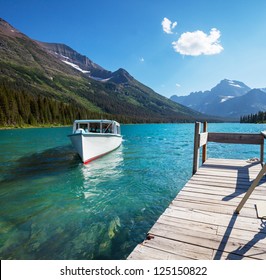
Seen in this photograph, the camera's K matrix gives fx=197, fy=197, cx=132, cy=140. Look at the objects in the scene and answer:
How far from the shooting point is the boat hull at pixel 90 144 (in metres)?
17.5

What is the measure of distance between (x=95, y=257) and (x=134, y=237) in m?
1.41

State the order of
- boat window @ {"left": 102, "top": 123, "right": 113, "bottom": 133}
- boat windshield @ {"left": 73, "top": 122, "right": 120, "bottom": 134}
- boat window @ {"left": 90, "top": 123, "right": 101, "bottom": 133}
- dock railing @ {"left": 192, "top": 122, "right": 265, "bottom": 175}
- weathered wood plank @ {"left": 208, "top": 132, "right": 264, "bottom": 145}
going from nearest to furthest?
1. dock railing @ {"left": 192, "top": 122, "right": 265, "bottom": 175}
2. weathered wood plank @ {"left": 208, "top": 132, "right": 264, "bottom": 145}
3. boat windshield @ {"left": 73, "top": 122, "right": 120, "bottom": 134}
4. boat window @ {"left": 90, "top": 123, "right": 101, "bottom": 133}
5. boat window @ {"left": 102, "top": 123, "right": 113, "bottom": 133}

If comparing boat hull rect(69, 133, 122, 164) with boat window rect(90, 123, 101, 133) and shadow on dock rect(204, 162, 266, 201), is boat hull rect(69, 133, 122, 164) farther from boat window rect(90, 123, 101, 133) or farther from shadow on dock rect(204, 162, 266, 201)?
shadow on dock rect(204, 162, 266, 201)

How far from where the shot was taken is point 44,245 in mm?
5820

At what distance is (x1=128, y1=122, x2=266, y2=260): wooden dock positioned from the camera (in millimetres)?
3299

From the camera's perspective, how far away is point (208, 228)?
4.05m

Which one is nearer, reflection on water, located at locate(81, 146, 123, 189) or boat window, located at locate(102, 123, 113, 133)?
reflection on water, located at locate(81, 146, 123, 189)

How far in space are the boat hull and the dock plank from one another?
12684mm

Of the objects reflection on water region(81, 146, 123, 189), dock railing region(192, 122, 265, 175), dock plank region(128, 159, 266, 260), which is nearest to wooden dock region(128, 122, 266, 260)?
dock plank region(128, 159, 266, 260)

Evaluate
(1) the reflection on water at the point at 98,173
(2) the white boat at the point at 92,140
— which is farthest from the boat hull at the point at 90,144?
(1) the reflection on water at the point at 98,173

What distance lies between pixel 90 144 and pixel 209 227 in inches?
610

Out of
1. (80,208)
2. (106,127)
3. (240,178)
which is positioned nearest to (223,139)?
(240,178)

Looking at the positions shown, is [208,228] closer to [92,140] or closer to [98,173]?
[98,173]
